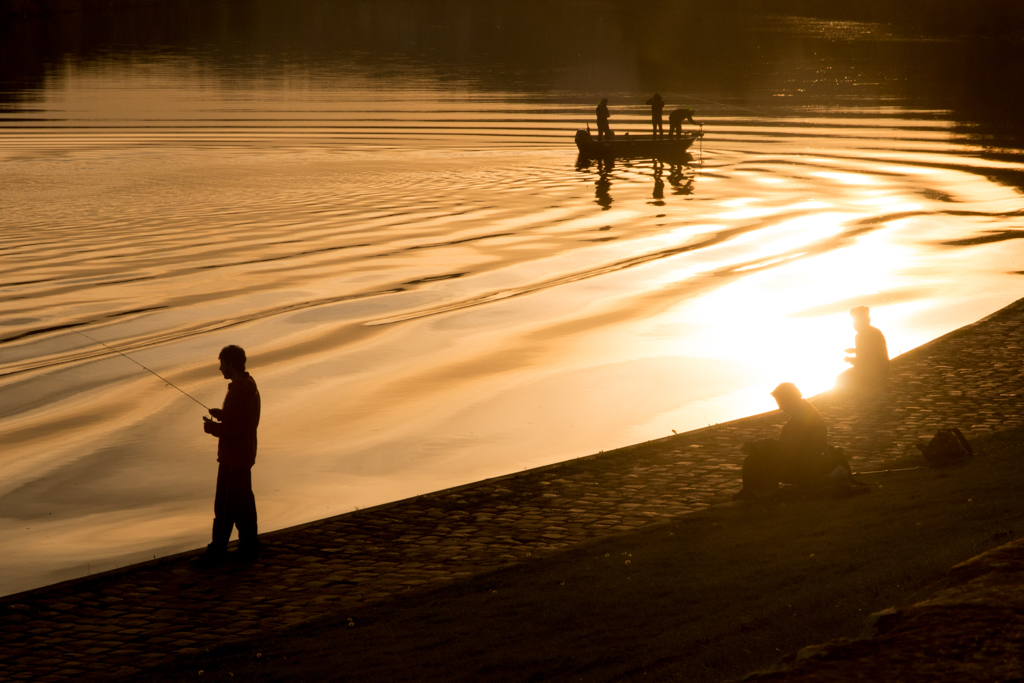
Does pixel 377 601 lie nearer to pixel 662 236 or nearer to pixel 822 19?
pixel 662 236

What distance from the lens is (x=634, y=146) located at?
4428 cm

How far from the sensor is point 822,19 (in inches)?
5433

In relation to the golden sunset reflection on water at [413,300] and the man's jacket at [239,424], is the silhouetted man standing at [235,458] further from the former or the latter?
the golden sunset reflection on water at [413,300]

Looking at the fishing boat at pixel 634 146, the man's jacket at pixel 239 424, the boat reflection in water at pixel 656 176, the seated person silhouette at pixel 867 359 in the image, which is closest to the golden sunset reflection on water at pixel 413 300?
the boat reflection in water at pixel 656 176

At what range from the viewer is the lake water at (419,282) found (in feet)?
47.2

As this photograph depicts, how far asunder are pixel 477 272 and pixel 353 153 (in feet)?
67.5

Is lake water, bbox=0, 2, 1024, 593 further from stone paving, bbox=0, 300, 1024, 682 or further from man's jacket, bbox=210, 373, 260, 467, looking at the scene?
man's jacket, bbox=210, 373, 260, 467

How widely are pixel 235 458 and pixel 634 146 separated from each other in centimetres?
3605

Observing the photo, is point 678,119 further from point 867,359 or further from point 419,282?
point 867,359

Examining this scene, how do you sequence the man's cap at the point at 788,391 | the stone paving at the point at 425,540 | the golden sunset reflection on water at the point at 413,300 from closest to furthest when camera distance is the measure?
the stone paving at the point at 425,540 < the man's cap at the point at 788,391 < the golden sunset reflection on water at the point at 413,300

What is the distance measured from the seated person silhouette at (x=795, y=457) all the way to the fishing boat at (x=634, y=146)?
108 ft

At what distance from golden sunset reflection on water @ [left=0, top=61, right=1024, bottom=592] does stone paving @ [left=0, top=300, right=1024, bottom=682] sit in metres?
1.52

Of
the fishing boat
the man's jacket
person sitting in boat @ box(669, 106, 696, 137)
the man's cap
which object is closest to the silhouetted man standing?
the man's jacket

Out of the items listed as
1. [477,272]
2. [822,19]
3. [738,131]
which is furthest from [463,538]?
[822,19]
